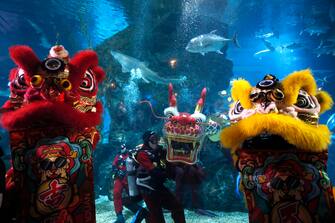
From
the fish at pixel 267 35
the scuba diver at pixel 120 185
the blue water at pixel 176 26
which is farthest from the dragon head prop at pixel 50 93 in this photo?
the fish at pixel 267 35

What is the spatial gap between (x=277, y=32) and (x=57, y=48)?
62.5 feet

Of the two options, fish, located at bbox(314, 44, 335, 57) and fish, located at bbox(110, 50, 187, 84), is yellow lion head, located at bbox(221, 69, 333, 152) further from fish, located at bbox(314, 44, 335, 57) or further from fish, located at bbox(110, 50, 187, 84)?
fish, located at bbox(314, 44, 335, 57)

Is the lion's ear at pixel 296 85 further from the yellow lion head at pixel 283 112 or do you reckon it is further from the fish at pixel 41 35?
the fish at pixel 41 35

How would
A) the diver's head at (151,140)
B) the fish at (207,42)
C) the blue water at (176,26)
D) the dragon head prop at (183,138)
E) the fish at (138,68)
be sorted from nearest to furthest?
the dragon head prop at (183,138), the diver's head at (151,140), the fish at (207,42), the fish at (138,68), the blue water at (176,26)

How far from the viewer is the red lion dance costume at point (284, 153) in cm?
181

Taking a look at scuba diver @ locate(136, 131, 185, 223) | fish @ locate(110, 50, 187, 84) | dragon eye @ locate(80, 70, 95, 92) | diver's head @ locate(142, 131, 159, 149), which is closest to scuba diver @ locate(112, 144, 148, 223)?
scuba diver @ locate(136, 131, 185, 223)

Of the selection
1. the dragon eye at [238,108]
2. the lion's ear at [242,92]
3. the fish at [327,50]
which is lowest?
the dragon eye at [238,108]

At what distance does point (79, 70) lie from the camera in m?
2.06

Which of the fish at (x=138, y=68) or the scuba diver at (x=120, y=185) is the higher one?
the fish at (x=138, y=68)

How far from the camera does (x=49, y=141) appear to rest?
1.93 metres

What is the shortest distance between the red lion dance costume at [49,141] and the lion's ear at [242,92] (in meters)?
1.12

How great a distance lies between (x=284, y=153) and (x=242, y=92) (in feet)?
1.81

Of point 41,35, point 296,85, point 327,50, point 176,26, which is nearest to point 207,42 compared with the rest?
point 176,26

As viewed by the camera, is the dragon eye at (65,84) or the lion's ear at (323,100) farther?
the lion's ear at (323,100)
